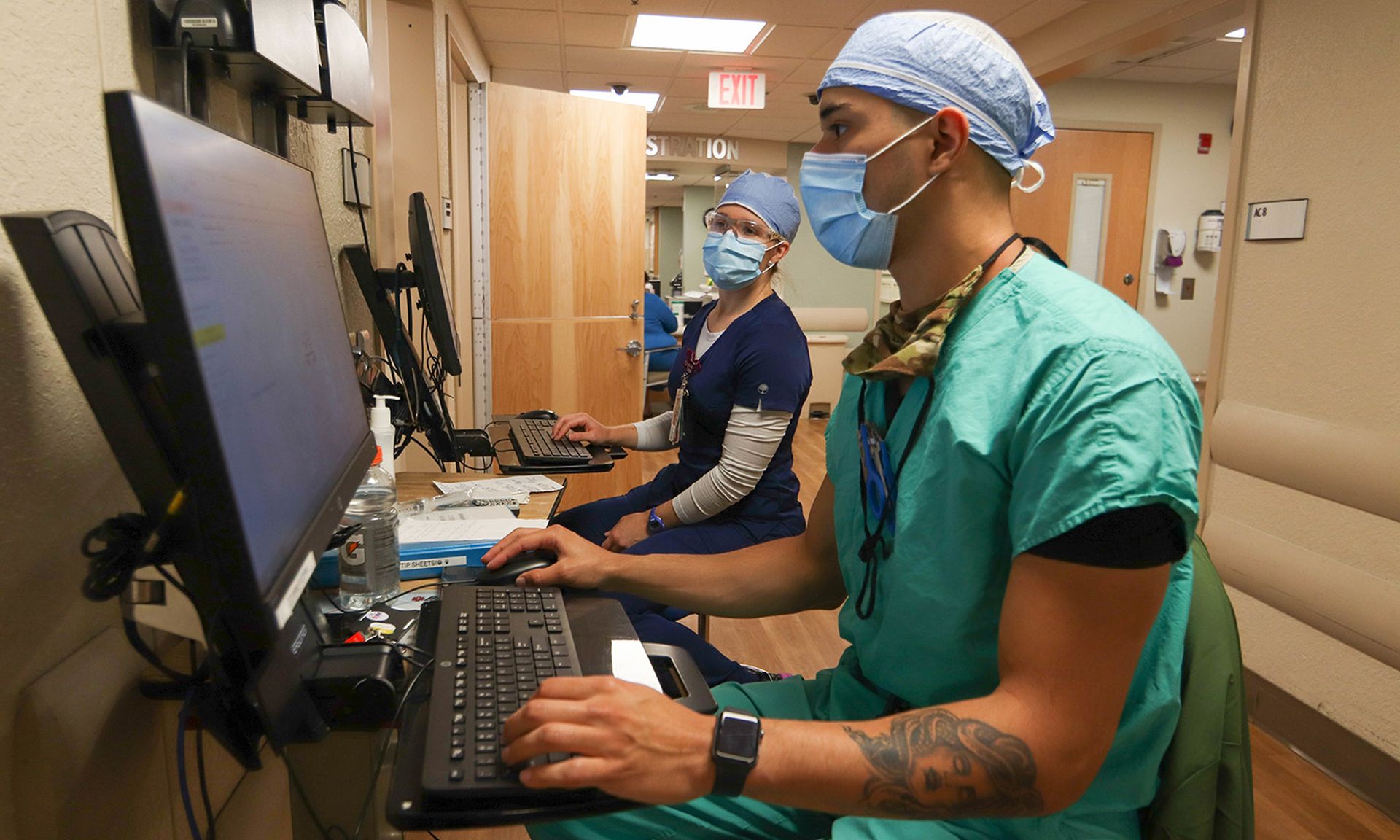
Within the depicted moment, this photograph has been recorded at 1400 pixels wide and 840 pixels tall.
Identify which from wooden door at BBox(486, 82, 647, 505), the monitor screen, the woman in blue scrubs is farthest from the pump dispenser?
wooden door at BBox(486, 82, 647, 505)

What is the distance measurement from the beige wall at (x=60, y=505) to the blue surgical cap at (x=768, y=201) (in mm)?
1621

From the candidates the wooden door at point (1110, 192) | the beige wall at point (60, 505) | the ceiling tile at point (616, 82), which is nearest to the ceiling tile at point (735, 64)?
the ceiling tile at point (616, 82)

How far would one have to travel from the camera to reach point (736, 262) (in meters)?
2.27

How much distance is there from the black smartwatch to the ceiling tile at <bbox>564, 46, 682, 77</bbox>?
502 cm

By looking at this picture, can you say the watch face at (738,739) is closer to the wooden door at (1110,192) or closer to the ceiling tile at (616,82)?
the wooden door at (1110,192)

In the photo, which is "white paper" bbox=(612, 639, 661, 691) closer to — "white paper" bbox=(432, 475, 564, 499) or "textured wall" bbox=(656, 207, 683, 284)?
"white paper" bbox=(432, 475, 564, 499)

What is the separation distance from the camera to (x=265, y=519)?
→ 2.12 feet

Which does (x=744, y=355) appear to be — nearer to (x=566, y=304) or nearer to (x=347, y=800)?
(x=347, y=800)

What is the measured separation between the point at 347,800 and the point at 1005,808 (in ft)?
3.50

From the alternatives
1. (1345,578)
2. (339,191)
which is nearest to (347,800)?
(339,191)

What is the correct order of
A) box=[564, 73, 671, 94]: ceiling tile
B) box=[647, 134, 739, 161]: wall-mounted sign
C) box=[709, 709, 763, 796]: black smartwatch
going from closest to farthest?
box=[709, 709, 763, 796]: black smartwatch, box=[564, 73, 671, 94]: ceiling tile, box=[647, 134, 739, 161]: wall-mounted sign

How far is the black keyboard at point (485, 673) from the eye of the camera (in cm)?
70

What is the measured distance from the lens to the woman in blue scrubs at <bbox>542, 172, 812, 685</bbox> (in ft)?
6.60

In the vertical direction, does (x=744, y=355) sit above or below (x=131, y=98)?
below
